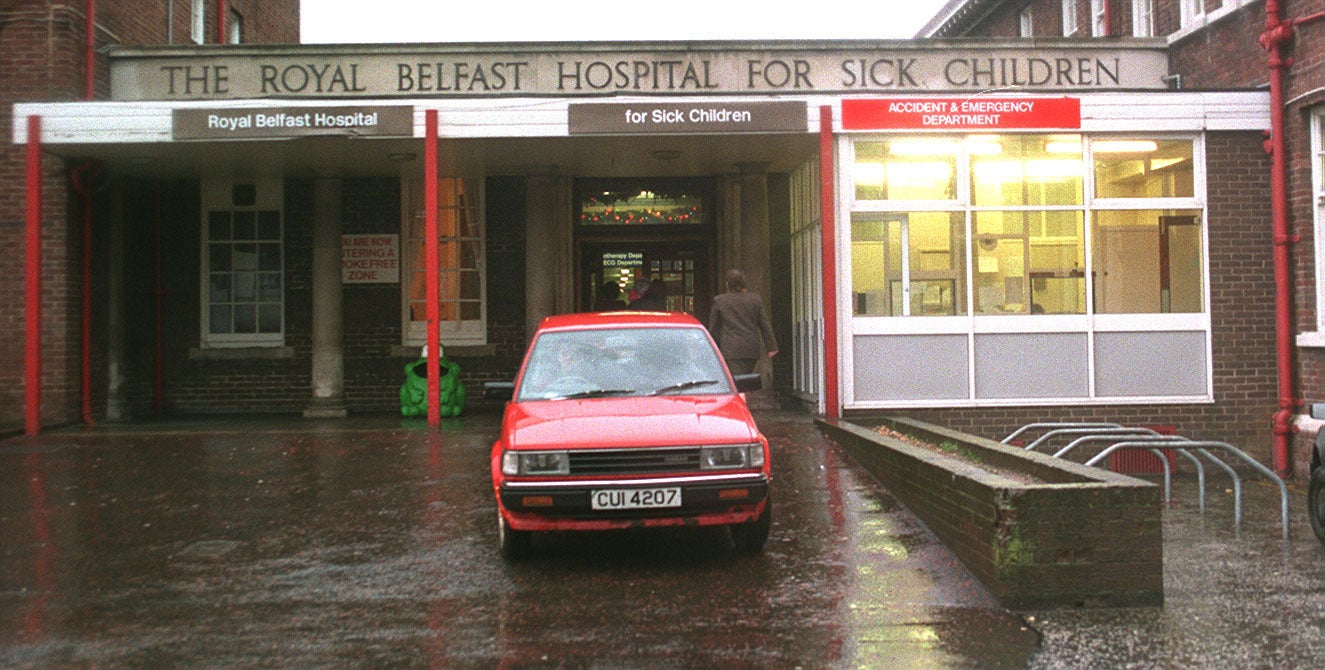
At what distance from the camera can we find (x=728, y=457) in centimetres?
661

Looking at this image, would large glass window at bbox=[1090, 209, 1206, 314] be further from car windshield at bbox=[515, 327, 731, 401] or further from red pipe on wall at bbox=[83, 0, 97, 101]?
red pipe on wall at bbox=[83, 0, 97, 101]

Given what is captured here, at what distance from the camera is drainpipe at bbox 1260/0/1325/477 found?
12820 mm

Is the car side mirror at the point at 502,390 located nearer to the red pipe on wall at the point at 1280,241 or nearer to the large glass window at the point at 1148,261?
the large glass window at the point at 1148,261

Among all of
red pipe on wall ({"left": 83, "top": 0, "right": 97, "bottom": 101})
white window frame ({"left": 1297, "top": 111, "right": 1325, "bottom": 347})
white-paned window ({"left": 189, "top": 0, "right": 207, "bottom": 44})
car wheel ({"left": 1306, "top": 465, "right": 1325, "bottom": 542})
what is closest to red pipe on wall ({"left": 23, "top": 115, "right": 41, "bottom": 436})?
red pipe on wall ({"left": 83, "top": 0, "right": 97, "bottom": 101})

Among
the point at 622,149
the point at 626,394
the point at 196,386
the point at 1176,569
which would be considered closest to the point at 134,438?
the point at 196,386

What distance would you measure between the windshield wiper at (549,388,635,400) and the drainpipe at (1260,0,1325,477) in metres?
9.08

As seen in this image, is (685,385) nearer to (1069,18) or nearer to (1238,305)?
(1238,305)

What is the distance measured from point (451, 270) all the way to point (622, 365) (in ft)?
30.0

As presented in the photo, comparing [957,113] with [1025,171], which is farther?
[1025,171]

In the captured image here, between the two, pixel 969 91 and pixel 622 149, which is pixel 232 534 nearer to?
pixel 622 149

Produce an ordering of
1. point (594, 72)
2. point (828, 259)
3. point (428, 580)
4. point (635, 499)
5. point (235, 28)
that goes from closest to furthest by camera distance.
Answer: point (635, 499) → point (428, 580) → point (828, 259) → point (594, 72) → point (235, 28)

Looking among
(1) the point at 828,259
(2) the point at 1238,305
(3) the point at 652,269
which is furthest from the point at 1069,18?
(1) the point at 828,259

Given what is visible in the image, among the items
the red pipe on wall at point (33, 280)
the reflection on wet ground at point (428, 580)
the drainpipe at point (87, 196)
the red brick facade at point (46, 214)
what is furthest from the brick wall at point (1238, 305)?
the red brick facade at point (46, 214)

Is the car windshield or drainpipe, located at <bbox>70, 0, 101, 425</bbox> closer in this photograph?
the car windshield
